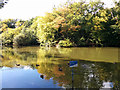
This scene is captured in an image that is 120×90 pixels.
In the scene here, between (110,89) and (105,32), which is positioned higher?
(105,32)

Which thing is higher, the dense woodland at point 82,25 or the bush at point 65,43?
the dense woodland at point 82,25

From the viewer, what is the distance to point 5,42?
33688 millimetres

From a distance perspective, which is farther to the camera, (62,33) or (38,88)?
(62,33)

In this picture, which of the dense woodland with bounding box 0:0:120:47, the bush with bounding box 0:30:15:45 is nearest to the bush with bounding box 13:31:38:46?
the bush with bounding box 0:30:15:45

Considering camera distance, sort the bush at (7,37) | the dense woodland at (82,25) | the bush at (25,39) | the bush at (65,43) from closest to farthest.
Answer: the bush at (65,43) < the dense woodland at (82,25) < the bush at (25,39) < the bush at (7,37)

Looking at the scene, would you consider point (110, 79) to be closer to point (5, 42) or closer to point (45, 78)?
point (45, 78)

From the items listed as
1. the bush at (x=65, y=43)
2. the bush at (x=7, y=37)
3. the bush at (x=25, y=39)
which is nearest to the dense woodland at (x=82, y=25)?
the bush at (x=65, y=43)

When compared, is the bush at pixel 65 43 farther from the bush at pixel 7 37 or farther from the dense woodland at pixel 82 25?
the bush at pixel 7 37

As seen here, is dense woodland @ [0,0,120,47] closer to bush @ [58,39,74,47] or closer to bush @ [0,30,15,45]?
bush @ [58,39,74,47]

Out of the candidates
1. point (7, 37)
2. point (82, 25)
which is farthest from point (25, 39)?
point (82, 25)

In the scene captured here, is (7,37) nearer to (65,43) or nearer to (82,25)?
(65,43)

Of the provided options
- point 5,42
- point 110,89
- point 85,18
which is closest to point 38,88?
point 110,89

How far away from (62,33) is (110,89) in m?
22.1

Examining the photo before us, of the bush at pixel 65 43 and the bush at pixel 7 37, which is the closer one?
the bush at pixel 65 43
